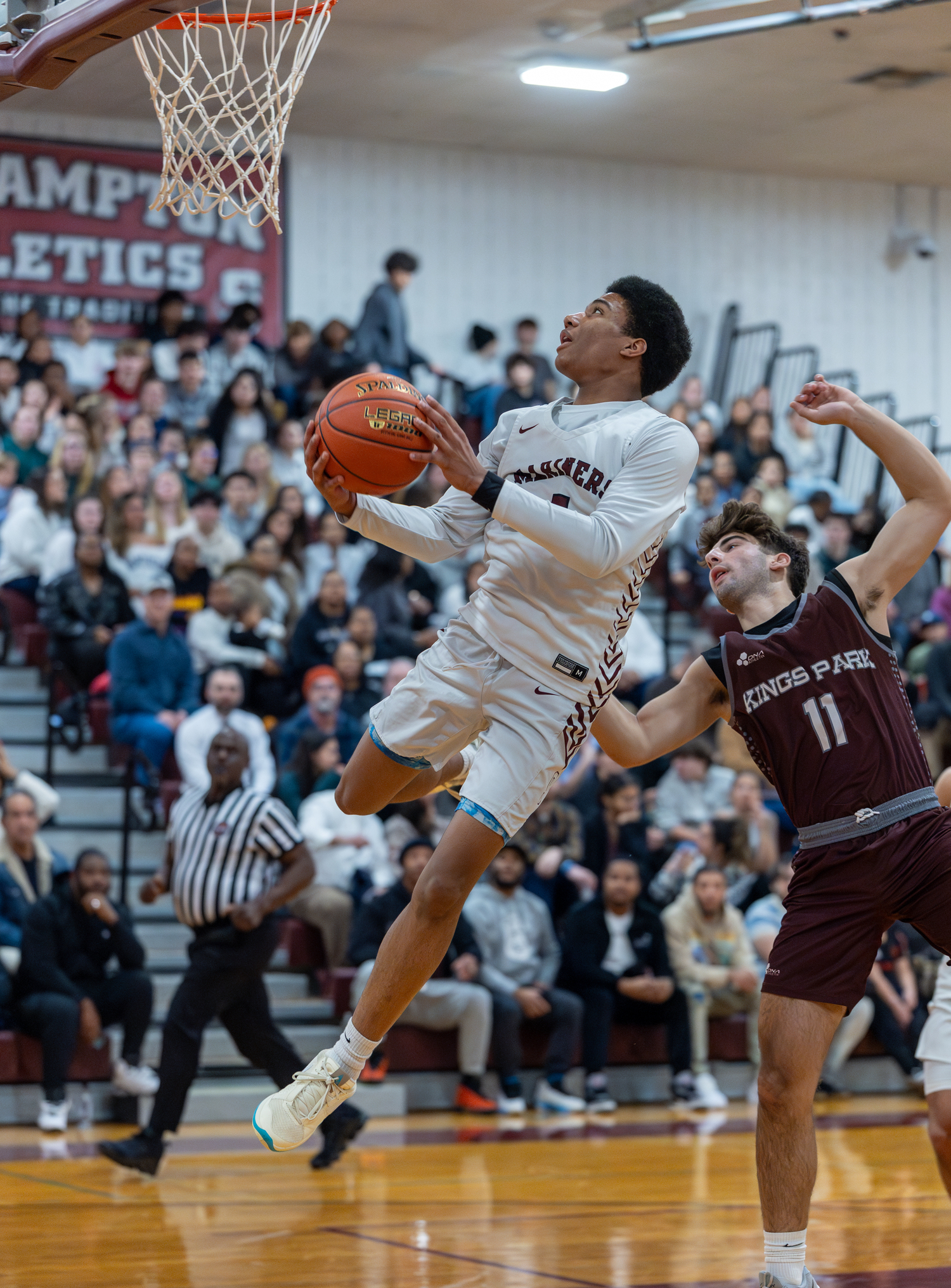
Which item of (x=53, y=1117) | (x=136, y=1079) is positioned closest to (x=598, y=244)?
(x=136, y=1079)

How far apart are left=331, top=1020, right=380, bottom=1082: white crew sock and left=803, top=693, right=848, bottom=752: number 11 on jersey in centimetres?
149

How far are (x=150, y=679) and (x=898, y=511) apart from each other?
7.22 metres

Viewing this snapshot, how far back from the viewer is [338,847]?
412 inches

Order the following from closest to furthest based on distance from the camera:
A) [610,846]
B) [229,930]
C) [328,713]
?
[229,930], [610,846], [328,713]

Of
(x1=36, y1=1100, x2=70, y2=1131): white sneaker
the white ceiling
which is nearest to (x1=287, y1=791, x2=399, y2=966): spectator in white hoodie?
(x1=36, y1=1100, x2=70, y2=1131): white sneaker

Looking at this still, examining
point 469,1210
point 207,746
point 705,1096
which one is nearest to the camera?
point 469,1210

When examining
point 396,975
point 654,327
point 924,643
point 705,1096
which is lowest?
point 705,1096

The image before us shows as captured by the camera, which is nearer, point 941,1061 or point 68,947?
point 941,1061

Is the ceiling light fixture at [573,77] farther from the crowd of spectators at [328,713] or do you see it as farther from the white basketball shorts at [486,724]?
the white basketball shorts at [486,724]

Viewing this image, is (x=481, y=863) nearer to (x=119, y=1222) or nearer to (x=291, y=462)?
(x=119, y=1222)

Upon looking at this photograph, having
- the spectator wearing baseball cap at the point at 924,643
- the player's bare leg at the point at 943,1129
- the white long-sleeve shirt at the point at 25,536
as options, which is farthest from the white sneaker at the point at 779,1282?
the spectator wearing baseball cap at the point at 924,643

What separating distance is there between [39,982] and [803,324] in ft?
43.7

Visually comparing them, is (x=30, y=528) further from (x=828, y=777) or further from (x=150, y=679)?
(x=828, y=777)

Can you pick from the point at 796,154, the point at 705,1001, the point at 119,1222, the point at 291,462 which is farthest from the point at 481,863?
the point at 796,154
